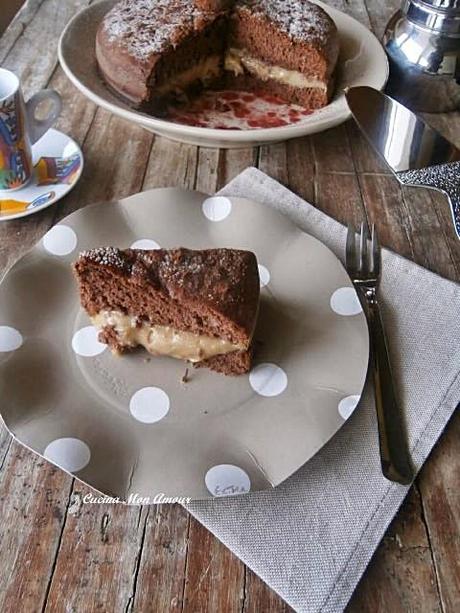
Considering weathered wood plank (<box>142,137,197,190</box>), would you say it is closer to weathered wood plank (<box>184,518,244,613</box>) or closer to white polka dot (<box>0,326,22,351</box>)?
white polka dot (<box>0,326,22,351</box>)

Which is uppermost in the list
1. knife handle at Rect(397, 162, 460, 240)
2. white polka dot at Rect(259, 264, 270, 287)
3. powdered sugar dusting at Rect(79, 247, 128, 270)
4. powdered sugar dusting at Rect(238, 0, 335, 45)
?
powdered sugar dusting at Rect(238, 0, 335, 45)

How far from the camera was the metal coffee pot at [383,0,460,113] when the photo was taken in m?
1.64

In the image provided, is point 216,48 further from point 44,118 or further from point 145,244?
point 145,244

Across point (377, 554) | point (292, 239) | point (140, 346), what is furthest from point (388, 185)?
point (377, 554)

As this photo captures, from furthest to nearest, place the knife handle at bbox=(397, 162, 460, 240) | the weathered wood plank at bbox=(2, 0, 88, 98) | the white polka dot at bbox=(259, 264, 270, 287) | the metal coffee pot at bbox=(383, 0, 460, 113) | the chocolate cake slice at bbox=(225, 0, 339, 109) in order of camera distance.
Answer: the weathered wood plank at bbox=(2, 0, 88, 98)
the chocolate cake slice at bbox=(225, 0, 339, 109)
the metal coffee pot at bbox=(383, 0, 460, 113)
the knife handle at bbox=(397, 162, 460, 240)
the white polka dot at bbox=(259, 264, 270, 287)

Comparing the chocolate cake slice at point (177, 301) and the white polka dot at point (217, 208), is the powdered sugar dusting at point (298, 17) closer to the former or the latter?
the white polka dot at point (217, 208)

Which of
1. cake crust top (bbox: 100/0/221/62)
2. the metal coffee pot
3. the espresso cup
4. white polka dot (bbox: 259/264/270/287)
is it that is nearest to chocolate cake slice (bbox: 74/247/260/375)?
white polka dot (bbox: 259/264/270/287)

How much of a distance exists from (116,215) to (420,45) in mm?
1012

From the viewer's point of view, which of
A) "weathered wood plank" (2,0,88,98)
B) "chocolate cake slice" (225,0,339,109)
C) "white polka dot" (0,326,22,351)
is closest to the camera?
"white polka dot" (0,326,22,351)

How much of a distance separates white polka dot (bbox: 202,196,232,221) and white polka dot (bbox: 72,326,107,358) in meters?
0.37

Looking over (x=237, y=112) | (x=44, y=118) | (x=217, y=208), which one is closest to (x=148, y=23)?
(x=237, y=112)

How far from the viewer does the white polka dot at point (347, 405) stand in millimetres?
988

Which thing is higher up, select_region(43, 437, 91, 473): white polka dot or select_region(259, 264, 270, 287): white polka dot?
select_region(259, 264, 270, 287): white polka dot

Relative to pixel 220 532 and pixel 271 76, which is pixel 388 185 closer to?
pixel 271 76
